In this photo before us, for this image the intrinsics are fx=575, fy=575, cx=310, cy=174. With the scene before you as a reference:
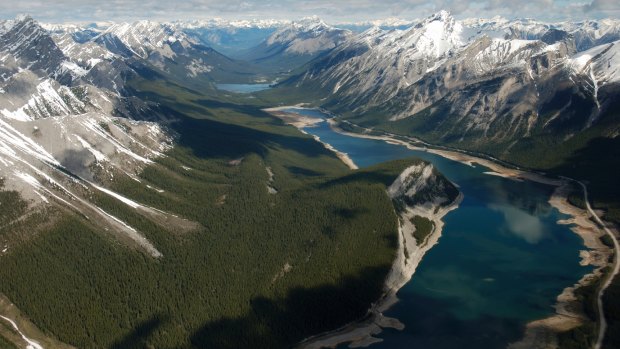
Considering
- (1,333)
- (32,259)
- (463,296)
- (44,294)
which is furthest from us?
(463,296)

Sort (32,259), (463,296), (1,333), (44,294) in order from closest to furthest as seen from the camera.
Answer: (1,333)
(44,294)
(32,259)
(463,296)

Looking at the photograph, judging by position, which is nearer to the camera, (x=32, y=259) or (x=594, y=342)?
(x=594, y=342)

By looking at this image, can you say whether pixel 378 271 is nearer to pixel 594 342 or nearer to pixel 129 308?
pixel 594 342

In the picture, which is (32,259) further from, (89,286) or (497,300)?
(497,300)

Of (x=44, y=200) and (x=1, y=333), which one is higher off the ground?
(x=44, y=200)

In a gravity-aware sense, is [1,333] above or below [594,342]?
below

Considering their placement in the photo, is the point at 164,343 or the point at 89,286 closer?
the point at 164,343

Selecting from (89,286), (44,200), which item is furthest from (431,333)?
(44,200)

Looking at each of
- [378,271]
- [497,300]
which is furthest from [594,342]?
[378,271]
